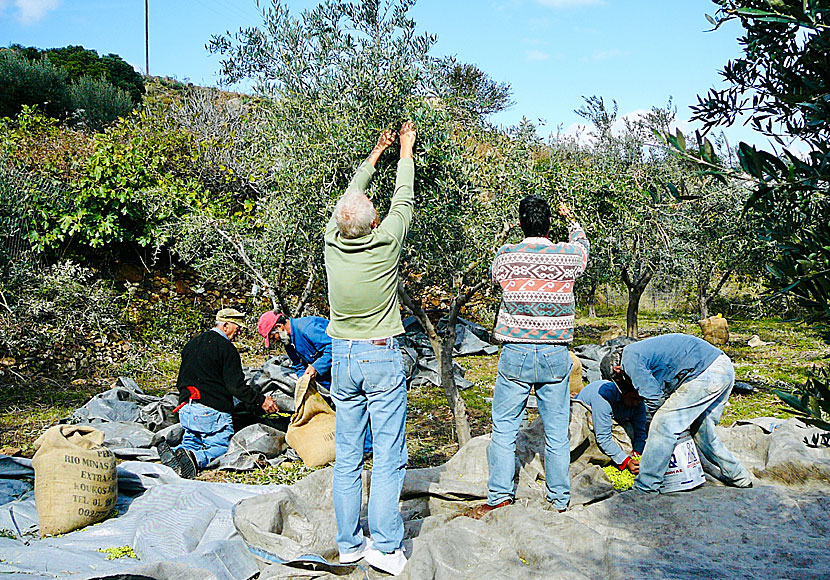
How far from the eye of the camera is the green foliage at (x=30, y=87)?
17.7m

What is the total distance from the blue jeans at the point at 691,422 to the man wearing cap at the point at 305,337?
2838 mm

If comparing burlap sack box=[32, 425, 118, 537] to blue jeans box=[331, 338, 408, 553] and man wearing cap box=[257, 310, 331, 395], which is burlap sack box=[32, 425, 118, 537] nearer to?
man wearing cap box=[257, 310, 331, 395]

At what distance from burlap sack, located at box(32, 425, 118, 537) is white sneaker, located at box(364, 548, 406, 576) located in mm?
2255

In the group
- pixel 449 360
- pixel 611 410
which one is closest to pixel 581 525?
pixel 611 410

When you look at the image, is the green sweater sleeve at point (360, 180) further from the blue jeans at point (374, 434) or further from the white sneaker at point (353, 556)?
the white sneaker at point (353, 556)

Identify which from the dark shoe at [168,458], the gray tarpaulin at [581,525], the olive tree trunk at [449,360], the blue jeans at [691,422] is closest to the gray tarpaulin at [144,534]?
the dark shoe at [168,458]

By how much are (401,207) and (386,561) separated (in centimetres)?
201

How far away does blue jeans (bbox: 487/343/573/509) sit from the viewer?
14.2ft

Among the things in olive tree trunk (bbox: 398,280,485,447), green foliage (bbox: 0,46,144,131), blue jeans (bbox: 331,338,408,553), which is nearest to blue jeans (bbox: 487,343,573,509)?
blue jeans (bbox: 331,338,408,553)

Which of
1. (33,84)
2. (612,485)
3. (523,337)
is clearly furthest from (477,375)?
(33,84)

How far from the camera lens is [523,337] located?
14.3 ft

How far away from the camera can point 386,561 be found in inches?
144

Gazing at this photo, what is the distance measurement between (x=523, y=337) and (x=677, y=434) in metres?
1.52

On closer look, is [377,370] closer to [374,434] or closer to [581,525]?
[374,434]
